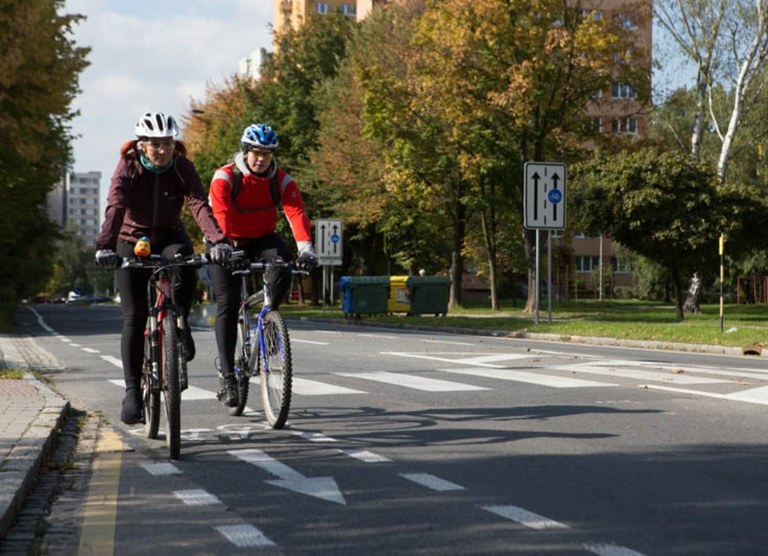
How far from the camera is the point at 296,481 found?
6.08m

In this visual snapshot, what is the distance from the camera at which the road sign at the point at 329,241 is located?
39406 millimetres

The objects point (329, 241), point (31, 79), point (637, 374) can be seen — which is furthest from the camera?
point (329, 241)

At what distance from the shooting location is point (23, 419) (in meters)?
8.06

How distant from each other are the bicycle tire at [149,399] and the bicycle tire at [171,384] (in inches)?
8.5

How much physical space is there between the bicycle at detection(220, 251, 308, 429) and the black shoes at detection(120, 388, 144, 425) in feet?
3.02

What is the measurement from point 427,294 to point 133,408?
30921 mm

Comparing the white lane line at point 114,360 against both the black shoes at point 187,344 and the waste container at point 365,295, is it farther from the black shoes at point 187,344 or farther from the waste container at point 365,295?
the waste container at point 365,295

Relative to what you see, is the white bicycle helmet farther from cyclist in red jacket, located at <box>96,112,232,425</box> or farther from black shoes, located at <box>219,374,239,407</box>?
black shoes, located at <box>219,374,239,407</box>

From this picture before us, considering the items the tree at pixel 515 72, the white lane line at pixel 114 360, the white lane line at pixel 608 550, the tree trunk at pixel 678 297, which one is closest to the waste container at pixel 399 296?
the tree at pixel 515 72

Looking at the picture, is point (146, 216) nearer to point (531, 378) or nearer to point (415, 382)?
point (415, 382)

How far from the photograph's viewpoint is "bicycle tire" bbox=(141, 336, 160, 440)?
7387mm

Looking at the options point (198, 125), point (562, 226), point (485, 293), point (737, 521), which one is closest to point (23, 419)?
point (737, 521)

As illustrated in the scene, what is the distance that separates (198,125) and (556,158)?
34065 millimetres

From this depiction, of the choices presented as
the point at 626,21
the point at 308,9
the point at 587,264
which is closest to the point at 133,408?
the point at 626,21
